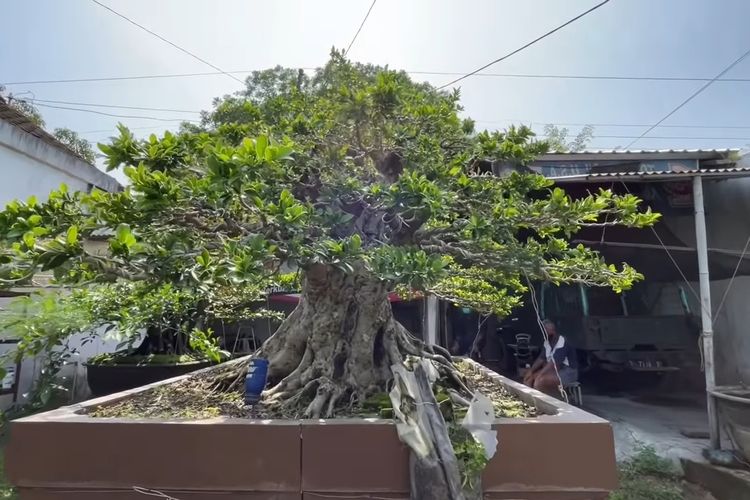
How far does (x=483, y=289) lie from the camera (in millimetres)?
5008

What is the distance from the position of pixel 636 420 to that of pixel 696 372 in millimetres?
3117

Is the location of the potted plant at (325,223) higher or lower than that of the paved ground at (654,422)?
higher

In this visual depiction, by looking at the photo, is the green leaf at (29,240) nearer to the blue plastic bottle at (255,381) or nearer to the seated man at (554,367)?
the blue plastic bottle at (255,381)

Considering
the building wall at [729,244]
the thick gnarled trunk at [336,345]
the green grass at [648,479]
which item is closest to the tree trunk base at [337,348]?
the thick gnarled trunk at [336,345]

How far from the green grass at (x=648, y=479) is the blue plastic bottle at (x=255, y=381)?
3.02 m

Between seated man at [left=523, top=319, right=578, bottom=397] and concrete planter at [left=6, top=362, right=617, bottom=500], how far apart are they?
11.7 ft

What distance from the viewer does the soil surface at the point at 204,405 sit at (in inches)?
122

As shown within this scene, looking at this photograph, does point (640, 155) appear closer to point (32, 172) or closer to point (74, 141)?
point (32, 172)

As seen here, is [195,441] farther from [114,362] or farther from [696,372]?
[696,372]

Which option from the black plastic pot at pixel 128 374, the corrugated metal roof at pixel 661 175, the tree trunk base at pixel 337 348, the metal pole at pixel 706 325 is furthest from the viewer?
the black plastic pot at pixel 128 374

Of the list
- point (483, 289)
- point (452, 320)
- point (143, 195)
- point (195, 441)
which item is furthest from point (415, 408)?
point (452, 320)

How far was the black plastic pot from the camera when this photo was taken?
5.30 meters

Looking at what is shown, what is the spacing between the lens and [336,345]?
12.4ft

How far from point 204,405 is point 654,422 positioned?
18.3 feet
